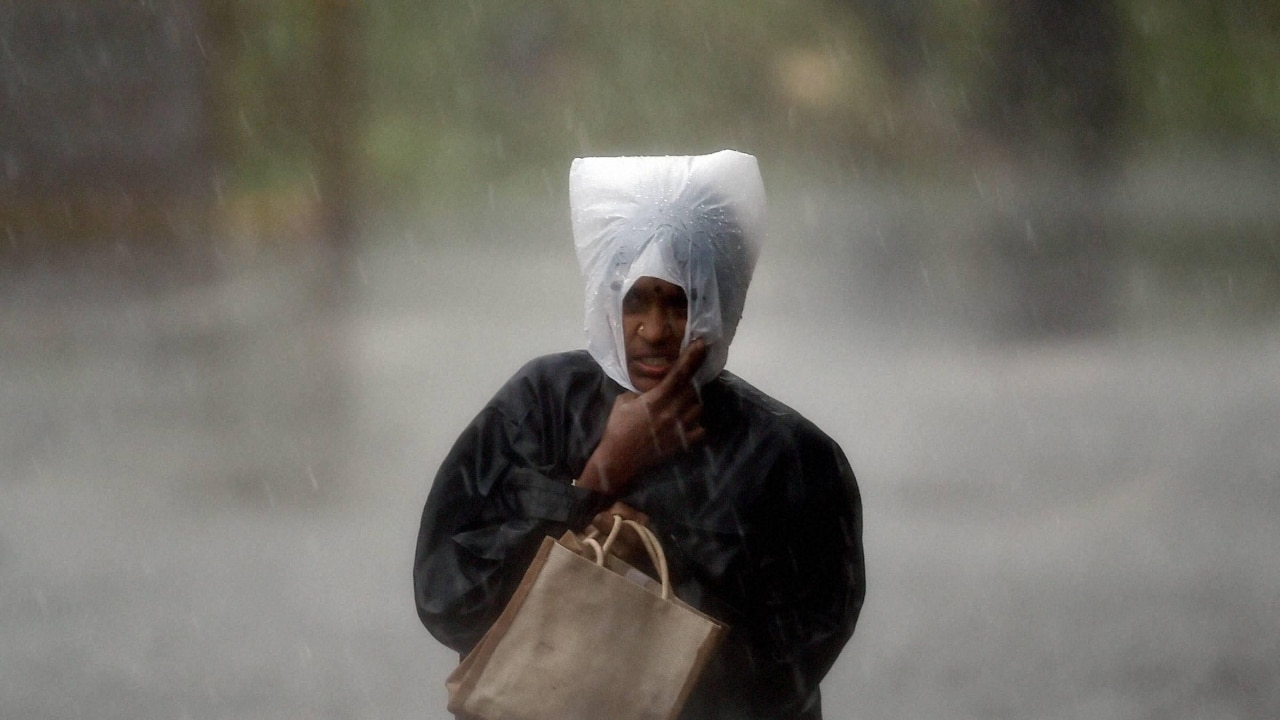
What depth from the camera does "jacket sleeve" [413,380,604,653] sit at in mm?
1737

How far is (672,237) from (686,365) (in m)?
0.16

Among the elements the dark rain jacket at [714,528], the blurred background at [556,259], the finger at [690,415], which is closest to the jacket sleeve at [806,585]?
the dark rain jacket at [714,528]

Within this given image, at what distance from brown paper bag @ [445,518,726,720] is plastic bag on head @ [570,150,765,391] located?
0.30 metres

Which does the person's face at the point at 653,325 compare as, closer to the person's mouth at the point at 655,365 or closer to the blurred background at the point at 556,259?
the person's mouth at the point at 655,365

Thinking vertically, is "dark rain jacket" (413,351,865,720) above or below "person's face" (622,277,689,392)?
below

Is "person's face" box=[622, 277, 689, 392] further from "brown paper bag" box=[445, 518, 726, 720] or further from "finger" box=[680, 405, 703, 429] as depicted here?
"brown paper bag" box=[445, 518, 726, 720]

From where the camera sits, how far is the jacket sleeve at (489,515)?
1.74 meters

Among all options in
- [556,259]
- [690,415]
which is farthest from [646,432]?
[556,259]

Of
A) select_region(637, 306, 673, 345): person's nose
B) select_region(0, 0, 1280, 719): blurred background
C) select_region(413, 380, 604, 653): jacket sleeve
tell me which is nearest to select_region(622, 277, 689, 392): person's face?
select_region(637, 306, 673, 345): person's nose

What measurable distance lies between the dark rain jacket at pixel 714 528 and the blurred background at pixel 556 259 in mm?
2033

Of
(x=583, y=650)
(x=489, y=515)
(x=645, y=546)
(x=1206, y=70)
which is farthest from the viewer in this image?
(x=1206, y=70)

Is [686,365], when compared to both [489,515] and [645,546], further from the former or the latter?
[489,515]

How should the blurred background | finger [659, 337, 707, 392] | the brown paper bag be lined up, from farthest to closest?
1. the blurred background
2. finger [659, 337, 707, 392]
3. the brown paper bag

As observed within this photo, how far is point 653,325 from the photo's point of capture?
173 centimetres
